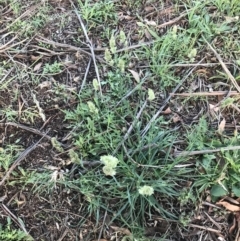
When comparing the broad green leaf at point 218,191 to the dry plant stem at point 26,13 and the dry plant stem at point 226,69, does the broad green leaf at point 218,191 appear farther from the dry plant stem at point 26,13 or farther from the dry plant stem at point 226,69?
the dry plant stem at point 26,13

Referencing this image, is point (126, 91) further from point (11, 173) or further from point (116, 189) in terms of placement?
point (11, 173)

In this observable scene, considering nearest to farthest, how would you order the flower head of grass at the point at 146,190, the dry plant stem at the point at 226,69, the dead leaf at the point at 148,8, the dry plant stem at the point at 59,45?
the flower head of grass at the point at 146,190
the dry plant stem at the point at 226,69
the dry plant stem at the point at 59,45
the dead leaf at the point at 148,8

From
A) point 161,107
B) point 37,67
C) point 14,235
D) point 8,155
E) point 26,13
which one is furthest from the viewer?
point 26,13

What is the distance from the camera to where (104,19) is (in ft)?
6.75

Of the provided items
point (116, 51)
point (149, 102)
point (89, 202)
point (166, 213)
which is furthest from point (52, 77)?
point (166, 213)

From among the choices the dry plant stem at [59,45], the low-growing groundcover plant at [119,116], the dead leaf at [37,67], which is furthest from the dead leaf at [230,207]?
the dead leaf at [37,67]

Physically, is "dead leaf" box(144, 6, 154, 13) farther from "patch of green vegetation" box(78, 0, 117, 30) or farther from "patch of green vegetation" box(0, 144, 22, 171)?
"patch of green vegetation" box(0, 144, 22, 171)

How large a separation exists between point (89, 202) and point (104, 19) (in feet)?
2.94

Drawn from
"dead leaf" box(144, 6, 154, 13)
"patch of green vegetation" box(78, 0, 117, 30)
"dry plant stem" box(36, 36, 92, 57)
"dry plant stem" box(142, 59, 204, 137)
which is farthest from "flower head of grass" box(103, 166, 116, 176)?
"dead leaf" box(144, 6, 154, 13)

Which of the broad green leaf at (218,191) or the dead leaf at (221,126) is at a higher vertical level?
the dead leaf at (221,126)

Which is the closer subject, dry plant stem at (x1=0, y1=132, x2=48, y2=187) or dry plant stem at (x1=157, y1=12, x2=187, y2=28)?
dry plant stem at (x1=0, y1=132, x2=48, y2=187)

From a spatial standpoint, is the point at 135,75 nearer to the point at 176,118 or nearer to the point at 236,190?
the point at 176,118

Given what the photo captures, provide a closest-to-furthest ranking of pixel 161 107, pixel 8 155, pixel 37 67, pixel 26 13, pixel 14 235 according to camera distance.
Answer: pixel 14 235 < pixel 8 155 < pixel 161 107 < pixel 37 67 < pixel 26 13

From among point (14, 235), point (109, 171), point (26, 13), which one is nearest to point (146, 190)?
point (109, 171)
